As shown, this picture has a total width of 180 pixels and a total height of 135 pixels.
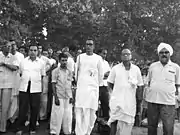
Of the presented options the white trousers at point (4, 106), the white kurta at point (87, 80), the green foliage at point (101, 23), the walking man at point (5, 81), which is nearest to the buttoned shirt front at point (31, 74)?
the walking man at point (5, 81)

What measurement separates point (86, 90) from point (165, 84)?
64.1 inches

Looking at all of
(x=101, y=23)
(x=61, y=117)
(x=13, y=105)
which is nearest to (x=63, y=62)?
(x=61, y=117)

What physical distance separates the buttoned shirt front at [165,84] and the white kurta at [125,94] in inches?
12.5

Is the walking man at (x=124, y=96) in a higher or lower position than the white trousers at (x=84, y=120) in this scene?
higher

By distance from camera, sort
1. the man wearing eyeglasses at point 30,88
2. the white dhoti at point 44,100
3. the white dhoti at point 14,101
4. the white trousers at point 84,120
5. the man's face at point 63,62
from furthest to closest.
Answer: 1. the white dhoti at point 44,100
2. the white dhoti at point 14,101
3. the man wearing eyeglasses at point 30,88
4. the man's face at point 63,62
5. the white trousers at point 84,120

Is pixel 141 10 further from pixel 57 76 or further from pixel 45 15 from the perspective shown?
pixel 57 76

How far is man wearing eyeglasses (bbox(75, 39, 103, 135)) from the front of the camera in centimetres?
542

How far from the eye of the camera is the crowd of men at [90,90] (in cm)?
481

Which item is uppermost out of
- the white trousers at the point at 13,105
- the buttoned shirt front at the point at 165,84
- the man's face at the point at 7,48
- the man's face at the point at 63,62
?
the man's face at the point at 7,48

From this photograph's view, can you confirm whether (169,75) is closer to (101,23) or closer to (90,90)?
(90,90)

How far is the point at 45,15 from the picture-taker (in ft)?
48.1

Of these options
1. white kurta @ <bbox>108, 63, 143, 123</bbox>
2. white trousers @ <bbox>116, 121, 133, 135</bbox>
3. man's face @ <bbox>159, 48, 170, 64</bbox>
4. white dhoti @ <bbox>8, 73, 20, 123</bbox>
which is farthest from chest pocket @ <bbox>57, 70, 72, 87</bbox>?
man's face @ <bbox>159, 48, 170, 64</bbox>

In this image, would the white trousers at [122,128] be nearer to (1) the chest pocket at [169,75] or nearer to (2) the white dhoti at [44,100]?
(1) the chest pocket at [169,75]

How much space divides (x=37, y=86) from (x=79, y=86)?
110 cm
